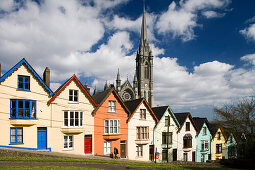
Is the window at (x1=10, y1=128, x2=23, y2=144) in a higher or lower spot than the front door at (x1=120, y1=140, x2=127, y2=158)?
higher

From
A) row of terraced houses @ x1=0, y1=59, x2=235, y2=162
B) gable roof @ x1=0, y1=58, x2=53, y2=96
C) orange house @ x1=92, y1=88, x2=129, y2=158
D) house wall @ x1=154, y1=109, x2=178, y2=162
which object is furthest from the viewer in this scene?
house wall @ x1=154, y1=109, x2=178, y2=162

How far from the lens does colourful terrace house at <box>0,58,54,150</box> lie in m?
24.0

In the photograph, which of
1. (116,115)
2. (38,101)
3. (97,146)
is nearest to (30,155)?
(38,101)

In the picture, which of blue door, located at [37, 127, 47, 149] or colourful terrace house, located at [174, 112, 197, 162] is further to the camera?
colourful terrace house, located at [174, 112, 197, 162]

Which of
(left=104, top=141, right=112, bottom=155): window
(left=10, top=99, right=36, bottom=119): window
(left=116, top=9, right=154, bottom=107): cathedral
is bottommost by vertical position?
(left=104, top=141, right=112, bottom=155): window

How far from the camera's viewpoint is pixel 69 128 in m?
27.1

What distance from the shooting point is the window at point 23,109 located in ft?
80.0

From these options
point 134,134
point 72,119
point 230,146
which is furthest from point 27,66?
point 230,146

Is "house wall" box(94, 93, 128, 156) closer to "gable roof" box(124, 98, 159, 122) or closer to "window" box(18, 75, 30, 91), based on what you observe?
"gable roof" box(124, 98, 159, 122)

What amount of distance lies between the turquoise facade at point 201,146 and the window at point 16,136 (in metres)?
31.2

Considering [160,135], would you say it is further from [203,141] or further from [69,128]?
[69,128]

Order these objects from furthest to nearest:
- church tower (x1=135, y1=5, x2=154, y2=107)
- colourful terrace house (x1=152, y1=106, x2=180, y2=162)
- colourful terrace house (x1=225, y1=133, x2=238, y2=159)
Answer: church tower (x1=135, y1=5, x2=154, y2=107)
colourful terrace house (x1=225, y1=133, x2=238, y2=159)
colourful terrace house (x1=152, y1=106, x2=180, y2=162)

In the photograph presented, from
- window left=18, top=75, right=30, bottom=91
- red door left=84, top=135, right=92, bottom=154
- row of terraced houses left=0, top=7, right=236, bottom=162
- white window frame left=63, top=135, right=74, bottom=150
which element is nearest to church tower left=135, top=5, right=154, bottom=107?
row of terraced houses left=0, top=7, right=236, bottom=162

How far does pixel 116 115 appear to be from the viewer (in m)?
31.5
